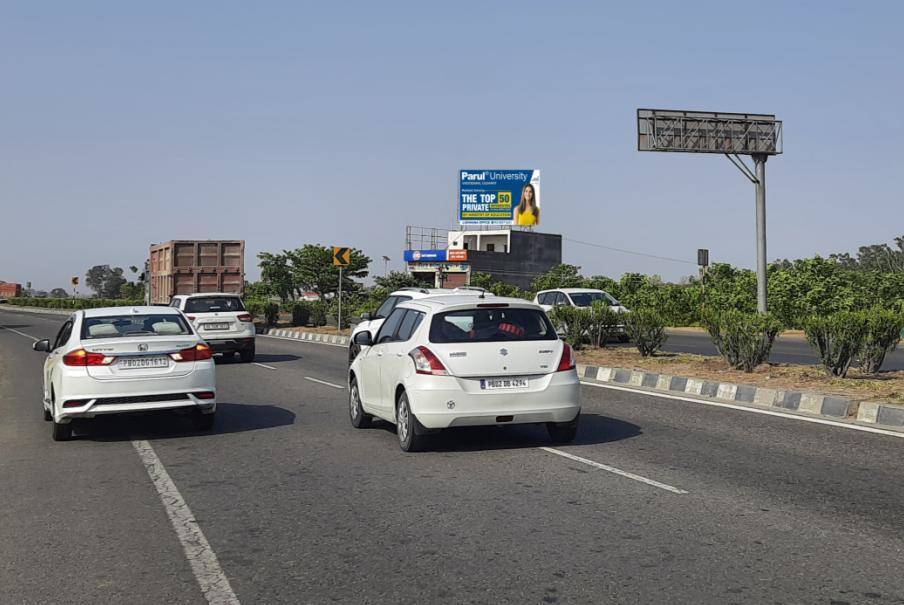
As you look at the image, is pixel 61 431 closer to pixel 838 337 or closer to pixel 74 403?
pixel 74 403

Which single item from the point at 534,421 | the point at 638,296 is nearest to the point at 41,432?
the point at 534,421

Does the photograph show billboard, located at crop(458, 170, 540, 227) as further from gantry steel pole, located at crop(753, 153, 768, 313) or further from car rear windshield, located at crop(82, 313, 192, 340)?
car rear windshield, located at crop(82, 313, 192, 340)

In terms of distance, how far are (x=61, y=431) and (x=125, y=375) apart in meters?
1.04

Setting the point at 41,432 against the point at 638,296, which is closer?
the point at 41,432

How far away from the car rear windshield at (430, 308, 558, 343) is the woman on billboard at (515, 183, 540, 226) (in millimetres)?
67885

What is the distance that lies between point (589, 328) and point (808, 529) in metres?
16.6

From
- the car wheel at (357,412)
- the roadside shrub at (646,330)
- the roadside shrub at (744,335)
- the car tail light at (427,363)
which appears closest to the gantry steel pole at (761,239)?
the roadside shrub at (646,330)

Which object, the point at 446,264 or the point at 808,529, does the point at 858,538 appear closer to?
the point at 808,529

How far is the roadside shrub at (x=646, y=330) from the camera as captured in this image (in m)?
20.0

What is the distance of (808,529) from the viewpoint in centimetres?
604

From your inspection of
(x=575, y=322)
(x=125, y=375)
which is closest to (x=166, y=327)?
(x=125, y=375)

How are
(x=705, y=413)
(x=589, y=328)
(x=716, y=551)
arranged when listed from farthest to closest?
(x=589, y=328) < (x=705, y=413) < (x=716, y=551)

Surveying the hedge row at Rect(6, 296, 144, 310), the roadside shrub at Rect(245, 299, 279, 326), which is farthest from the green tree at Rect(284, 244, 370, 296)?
the roadside shrub at Rect(245, 299, 279, 326)

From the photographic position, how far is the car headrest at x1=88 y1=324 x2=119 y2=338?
35.8 feet
